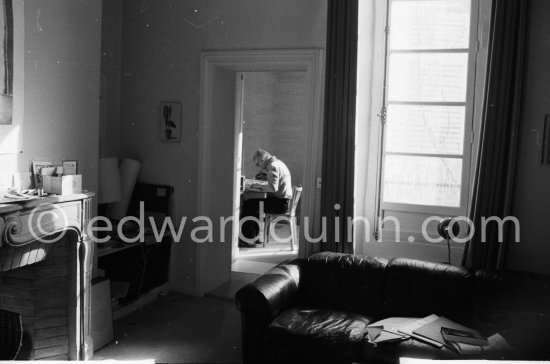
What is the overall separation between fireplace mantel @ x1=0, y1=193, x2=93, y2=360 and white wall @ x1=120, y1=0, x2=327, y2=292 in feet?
5.25

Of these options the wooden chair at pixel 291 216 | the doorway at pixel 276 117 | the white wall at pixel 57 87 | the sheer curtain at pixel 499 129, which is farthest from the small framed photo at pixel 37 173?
the doorway at pixel 276 117

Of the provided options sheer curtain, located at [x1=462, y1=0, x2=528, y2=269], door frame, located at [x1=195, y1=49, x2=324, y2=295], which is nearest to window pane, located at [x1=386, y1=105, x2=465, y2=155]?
sheer curtain, located at [x1=462, y1=0, x2=528, y2=269]

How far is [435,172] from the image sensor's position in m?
4.73

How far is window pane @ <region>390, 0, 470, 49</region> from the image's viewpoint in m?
4.56

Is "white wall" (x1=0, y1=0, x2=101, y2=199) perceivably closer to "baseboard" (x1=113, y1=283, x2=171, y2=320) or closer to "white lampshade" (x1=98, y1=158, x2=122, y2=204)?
"white lampshade" (x1=98, y1=158, x2=122, y2=204)

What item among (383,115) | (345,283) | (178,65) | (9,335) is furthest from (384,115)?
(9,335)

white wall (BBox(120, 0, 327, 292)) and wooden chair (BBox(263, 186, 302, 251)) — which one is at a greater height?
white wall (BBox(120, 0, 327, 292))

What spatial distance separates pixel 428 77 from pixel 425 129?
43 centimetres

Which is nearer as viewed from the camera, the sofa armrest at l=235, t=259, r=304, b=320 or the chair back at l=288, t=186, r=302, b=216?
the sofa armrest at l=235, t=259, r=304, b=320

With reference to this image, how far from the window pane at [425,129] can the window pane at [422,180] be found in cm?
9

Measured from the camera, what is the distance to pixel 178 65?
214 inches

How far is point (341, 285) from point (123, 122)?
285 centimetres

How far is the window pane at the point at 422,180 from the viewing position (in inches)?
185

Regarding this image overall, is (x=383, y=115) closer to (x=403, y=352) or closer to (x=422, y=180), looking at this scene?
(x=422, y=180)
